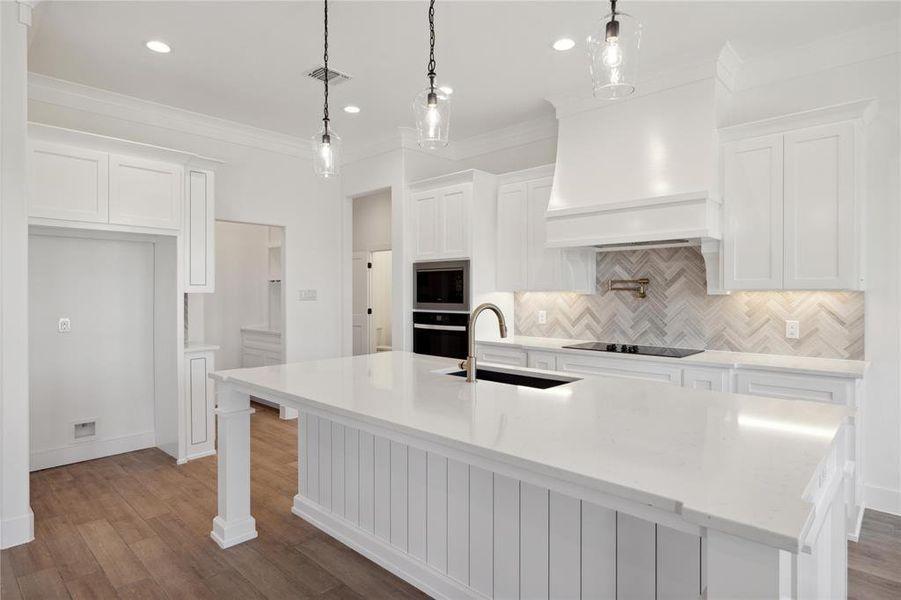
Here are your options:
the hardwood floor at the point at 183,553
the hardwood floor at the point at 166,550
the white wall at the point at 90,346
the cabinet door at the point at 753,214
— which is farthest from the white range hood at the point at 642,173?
the white wall at the point at 90,346

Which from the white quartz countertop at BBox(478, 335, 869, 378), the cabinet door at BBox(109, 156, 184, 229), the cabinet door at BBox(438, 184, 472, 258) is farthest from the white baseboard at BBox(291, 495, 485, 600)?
the cabinet door at BBox(438, 184, 472, 258)

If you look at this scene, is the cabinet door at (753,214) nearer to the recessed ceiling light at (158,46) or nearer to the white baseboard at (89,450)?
the recessed ceiling light at (158,46)

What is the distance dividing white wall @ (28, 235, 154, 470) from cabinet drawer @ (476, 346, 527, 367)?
111 inches

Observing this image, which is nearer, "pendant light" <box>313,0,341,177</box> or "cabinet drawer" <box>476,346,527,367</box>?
"pendant light" <box>313,0,341,177</box>

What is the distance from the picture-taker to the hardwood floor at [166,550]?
7.67 feet

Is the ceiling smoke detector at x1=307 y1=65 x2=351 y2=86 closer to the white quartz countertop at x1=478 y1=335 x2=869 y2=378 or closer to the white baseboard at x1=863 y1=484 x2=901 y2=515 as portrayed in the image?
the white quartz countertop at x1=478 y1=335 x2=869 y2=378

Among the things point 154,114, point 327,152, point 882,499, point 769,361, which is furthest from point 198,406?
point 882,499

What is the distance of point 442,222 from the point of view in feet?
15.8

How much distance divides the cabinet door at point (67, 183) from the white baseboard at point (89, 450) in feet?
5.82

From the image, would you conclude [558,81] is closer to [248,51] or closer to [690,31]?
[690,31]

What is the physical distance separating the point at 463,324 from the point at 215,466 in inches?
90.0

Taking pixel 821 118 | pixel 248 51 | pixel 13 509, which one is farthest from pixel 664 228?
pixel 13 509

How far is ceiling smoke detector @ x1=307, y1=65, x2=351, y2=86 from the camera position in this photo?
3.69 metres

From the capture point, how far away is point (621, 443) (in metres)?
1.39
